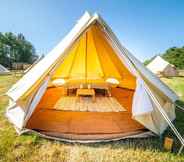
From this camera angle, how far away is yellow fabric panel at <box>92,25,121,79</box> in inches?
212

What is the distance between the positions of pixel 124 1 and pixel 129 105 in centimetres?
414

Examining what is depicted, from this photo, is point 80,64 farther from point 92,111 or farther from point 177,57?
point 177,57

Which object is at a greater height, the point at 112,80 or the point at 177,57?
the point at 177,57

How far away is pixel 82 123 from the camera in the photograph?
3361mm

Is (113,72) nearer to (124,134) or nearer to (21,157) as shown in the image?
(124,134)

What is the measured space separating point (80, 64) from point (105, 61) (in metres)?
0.95

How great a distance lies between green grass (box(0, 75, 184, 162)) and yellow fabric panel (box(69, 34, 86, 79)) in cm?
378

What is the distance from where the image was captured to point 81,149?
2479 millimetres

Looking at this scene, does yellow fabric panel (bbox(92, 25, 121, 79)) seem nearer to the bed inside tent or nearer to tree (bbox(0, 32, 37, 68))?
the bed inside tent

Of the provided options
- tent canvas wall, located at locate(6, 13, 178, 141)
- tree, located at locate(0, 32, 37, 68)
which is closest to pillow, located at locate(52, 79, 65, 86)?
tent canvas wall, located at locate(6, 13, 178, 141)

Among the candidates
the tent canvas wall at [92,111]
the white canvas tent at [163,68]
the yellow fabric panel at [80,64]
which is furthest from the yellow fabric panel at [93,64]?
the white canvas tent at [163,68]

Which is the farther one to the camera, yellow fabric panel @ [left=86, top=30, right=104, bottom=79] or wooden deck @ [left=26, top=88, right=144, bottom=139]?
yellow fabric panel @ [left=86, top=30, right=104, bottom=79]

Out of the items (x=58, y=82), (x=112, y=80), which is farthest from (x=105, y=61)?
(x=58, y=82)

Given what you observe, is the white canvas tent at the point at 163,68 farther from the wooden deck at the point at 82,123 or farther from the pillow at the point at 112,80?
the wooden deck at the point at 82,123
